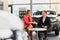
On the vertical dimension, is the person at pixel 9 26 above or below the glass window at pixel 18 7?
above

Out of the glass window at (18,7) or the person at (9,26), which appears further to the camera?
the glass window at (18,7)

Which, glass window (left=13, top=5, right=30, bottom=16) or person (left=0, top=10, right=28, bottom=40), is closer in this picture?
person (left=0, top=10, right=28, bottom=40)

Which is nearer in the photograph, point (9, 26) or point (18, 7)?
point (9, 26)

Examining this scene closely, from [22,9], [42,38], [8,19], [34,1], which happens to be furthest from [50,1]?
[8,19]

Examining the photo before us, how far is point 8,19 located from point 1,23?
0.07m

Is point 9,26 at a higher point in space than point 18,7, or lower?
higher

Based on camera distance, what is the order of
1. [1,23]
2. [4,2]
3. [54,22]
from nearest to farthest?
[1,23] → [4,2] → [54,22]

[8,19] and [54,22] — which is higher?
[8,19]

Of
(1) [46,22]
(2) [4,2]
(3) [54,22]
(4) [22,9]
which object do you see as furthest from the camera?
(4) [22,9]

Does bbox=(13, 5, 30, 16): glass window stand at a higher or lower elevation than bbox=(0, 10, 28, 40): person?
lower

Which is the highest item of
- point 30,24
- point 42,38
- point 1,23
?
point 1,23

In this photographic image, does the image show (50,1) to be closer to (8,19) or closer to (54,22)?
(54,22)

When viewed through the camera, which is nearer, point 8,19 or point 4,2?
point 8,19

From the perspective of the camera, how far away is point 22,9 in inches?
443
